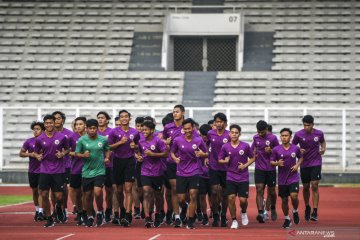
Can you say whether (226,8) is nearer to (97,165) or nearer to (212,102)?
(212,102)

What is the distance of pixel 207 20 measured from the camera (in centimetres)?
4316

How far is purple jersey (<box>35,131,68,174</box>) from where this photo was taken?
20125 millimetres

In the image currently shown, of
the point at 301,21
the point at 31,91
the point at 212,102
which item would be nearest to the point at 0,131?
the point at 31,91

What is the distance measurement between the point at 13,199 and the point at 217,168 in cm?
951

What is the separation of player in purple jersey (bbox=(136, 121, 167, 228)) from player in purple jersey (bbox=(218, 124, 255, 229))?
121 cm

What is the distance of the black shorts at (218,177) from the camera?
20500 mm

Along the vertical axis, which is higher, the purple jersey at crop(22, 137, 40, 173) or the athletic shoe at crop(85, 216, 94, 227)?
the purple jersey at crop(22, 137, 40, 173)

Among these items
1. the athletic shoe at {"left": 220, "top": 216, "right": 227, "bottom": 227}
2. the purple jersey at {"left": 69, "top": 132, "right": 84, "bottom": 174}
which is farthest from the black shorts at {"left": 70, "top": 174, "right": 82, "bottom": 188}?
the athletic shoe at {"left": 220, "top": 216, "right": 227, "bottom": 227}

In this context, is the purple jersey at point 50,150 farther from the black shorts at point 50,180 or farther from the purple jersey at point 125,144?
the purple jersey at point 125,144

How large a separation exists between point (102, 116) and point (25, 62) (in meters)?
22.0

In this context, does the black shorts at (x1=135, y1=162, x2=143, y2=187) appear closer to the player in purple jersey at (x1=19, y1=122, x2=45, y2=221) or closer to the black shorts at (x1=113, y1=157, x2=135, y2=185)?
the black shorts at (x1=113, y1=157, x2=135, y2=185)

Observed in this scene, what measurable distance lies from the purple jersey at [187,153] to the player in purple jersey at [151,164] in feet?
1.00

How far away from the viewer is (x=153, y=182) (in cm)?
1997

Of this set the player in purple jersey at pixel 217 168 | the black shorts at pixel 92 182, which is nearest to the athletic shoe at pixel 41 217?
the black shorts at pixel 92 182
